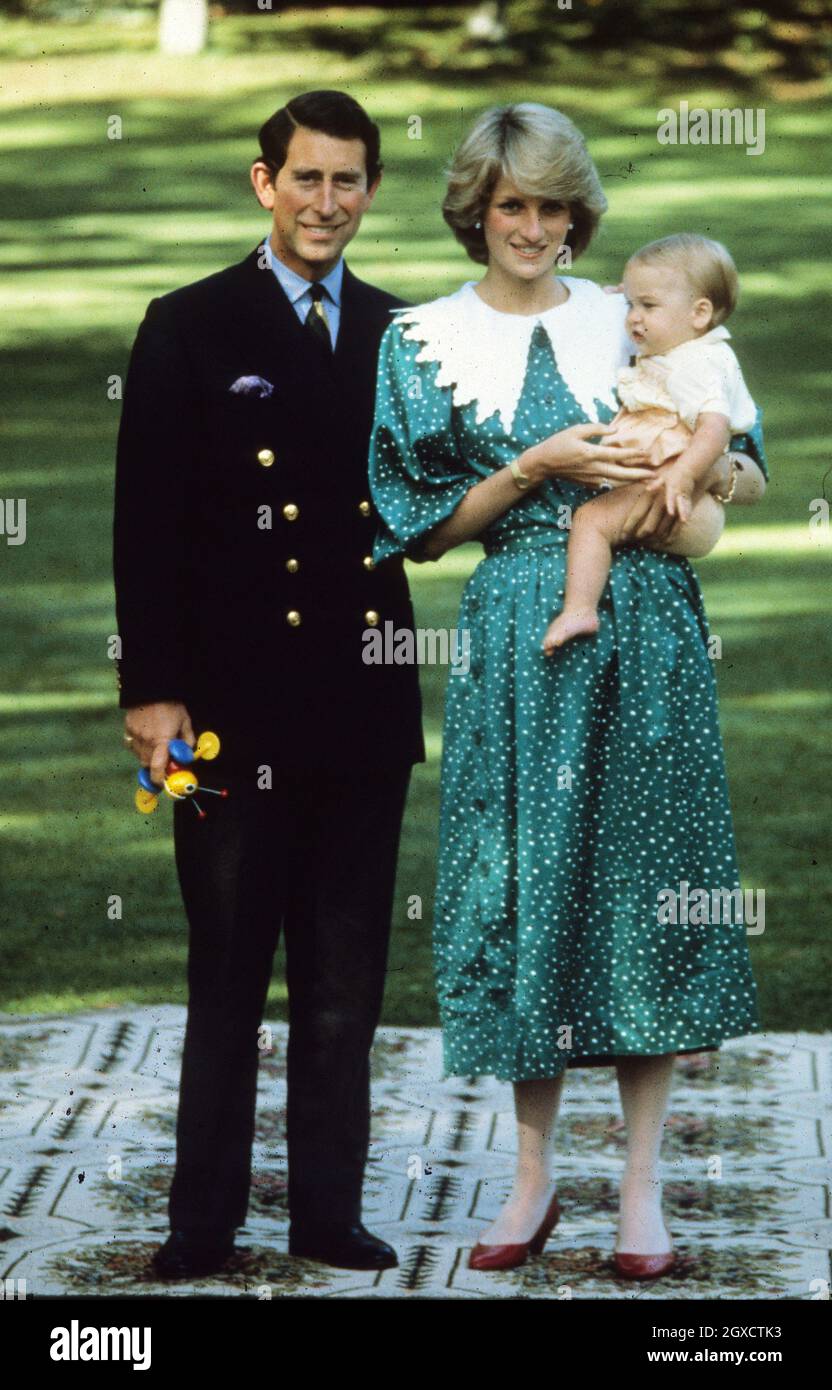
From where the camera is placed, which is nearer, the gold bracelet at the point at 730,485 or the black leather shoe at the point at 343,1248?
the gold bracelet at the point at 730,485

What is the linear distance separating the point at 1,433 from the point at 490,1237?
12.8 metres

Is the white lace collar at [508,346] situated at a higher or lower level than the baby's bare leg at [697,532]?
higher

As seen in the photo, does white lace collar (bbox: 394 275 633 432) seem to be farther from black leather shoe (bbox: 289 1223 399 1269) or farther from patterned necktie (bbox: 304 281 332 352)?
black leather shoe (bbox: 289 1223 399 1269)

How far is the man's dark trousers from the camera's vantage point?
4758 mm

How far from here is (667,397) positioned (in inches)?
181

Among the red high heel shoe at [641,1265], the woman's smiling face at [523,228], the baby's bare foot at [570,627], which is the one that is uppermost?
the woman's smiling face at [523,228]

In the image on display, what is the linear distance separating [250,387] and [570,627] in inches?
28.3

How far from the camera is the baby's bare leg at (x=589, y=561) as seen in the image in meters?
4.57

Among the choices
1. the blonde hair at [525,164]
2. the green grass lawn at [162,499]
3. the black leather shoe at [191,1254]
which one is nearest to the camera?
the blonde hair at [525,164]

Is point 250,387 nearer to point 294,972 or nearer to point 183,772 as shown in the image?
point 183,772

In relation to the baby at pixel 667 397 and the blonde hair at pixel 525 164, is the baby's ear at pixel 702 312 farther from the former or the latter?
the blonde hair at pixel 525 164

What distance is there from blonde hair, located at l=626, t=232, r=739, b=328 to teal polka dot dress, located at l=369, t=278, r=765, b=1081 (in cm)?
19

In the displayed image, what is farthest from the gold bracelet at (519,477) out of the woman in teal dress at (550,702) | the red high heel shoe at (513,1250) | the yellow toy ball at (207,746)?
the red high heel shoe at (513,1250)

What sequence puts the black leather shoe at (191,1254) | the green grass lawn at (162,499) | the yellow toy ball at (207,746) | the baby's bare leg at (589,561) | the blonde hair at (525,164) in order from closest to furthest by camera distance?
the blonde hair at (525,164), the baby's bare leg at (589,561), the yellow toy ball at (207,746), the black leather shoe at (191,1254), the green grass lawn at (162,499)
